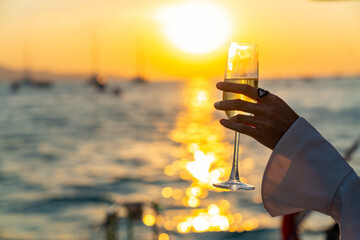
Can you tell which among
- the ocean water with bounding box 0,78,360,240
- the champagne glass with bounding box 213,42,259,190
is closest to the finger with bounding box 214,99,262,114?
the champagne glass with bounding box 213,42,259,190

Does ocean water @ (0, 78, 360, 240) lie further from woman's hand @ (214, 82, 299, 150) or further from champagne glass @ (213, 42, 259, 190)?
woman's hand @ (214, 82, 299, 150)

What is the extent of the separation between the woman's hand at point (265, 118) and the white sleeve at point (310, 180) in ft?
0.10

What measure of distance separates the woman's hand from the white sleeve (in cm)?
3

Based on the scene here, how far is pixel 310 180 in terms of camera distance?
1.17 m

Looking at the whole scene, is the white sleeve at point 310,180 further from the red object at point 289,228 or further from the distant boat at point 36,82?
the distant boat at point 36,82

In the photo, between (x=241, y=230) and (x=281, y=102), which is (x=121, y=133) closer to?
(x=241, y=230)

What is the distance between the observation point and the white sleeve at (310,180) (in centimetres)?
111

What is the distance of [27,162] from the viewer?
30594 mm

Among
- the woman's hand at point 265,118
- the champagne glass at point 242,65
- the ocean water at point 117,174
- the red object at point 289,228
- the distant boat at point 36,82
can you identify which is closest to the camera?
the woman's hand at point 265,118

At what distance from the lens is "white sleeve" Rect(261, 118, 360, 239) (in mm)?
1112

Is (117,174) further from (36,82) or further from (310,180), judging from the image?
(36,82)

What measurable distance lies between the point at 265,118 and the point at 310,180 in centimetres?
18

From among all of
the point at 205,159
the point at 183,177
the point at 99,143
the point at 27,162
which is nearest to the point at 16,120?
the point at 99,143

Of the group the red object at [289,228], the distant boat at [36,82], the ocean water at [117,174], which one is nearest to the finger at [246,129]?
the red object at [289,228]
